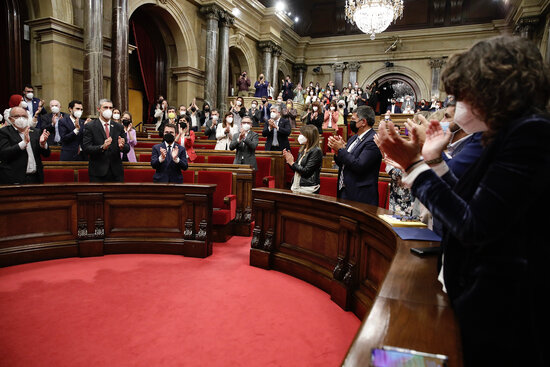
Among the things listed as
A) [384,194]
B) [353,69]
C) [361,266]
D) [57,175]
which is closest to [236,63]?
[353,69]

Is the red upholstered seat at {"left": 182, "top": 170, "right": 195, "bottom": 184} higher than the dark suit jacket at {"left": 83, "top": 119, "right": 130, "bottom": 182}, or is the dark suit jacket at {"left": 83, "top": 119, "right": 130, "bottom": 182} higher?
the dark suit jacket at {"left": 83, "top": 119, "right": 130, "bottom": 182}

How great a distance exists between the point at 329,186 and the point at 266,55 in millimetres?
13428

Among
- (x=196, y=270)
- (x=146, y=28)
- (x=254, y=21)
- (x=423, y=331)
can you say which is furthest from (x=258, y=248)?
(x=254, y=21)

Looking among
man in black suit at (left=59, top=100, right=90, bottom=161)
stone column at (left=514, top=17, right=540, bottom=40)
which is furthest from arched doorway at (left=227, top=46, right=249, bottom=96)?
man in black suit at (left=59, top=100, right=90, bottom=161)

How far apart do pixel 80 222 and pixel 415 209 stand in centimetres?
312

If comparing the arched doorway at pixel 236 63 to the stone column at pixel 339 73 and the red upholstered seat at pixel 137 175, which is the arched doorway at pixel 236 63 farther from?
the red upholstered seat at pixel 137 175

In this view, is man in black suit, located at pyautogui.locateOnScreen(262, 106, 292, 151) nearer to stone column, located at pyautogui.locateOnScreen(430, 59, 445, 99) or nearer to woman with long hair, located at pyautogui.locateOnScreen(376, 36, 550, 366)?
woman with long hair, located at pyautogui.locateOnScreen(376, 36, 550, 366)

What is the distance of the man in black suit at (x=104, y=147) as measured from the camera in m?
3.83

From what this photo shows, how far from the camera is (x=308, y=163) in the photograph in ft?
11.1

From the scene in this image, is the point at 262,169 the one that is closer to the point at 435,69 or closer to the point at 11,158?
the point at 11,158

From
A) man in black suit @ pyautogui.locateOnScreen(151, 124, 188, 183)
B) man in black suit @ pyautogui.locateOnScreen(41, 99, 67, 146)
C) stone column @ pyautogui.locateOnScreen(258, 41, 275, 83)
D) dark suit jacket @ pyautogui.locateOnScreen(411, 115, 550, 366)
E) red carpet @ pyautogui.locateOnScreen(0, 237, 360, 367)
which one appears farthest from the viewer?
stone column @ pyautogui.locateOnScreen(258, 41, 275, 83)

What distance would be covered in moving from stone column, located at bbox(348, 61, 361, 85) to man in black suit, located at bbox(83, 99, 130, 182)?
16.5 m

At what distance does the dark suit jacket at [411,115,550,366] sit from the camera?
0.76 meters

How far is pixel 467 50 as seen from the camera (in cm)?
90
